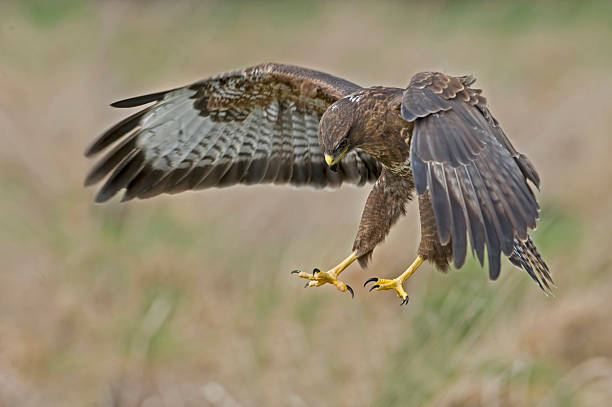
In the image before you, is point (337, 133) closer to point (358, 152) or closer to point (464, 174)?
point (464, 174)

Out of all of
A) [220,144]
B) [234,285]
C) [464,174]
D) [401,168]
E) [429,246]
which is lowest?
[234,285]

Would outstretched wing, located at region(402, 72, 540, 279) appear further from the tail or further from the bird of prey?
the tail

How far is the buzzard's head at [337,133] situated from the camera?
548 centimetres

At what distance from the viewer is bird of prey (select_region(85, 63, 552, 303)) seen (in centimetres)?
496

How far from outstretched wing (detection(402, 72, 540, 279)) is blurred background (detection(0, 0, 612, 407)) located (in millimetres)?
1805

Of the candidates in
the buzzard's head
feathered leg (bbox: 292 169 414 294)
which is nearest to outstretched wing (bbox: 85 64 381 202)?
feathered leg (bbox: 292 169 414 294)

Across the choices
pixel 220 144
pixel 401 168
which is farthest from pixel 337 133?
pixel 220 144

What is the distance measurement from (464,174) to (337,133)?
851 mm

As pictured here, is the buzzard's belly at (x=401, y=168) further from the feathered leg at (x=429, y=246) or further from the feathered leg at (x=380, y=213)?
the feathered leg at (x=429, y=246)

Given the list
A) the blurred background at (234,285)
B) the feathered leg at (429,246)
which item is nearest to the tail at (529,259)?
the feathered leg at (429,246)

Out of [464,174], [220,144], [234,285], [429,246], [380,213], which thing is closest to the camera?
[464,174]

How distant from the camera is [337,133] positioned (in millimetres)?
5512

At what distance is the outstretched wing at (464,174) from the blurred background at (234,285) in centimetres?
181

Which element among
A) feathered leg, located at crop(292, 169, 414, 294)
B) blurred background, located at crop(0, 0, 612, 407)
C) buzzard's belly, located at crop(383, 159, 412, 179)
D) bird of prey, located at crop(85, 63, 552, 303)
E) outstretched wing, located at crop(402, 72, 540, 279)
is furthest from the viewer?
blurred background, located at crop(0, 0, 612, 407)
